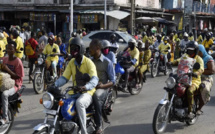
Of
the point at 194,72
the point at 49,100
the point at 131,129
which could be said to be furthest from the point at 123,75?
the point at 49,100

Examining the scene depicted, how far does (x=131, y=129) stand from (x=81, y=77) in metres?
2.21

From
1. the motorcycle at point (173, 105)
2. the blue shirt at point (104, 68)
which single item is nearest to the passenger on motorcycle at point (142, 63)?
the motorcycle at point (173, 105)

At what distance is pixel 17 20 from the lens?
2948 cm

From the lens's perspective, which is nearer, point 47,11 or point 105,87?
point 105,87

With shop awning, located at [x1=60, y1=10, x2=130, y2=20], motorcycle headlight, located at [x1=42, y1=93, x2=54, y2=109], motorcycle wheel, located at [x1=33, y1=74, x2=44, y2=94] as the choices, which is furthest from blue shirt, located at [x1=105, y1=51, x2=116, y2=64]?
shop awning, located at [x1=60, y1=10, x2=130, y2=20]

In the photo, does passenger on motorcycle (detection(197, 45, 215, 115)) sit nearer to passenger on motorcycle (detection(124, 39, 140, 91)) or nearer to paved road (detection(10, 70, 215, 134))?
paved road (detection(10, 70, 215, 134))

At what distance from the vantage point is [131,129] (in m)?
6.46

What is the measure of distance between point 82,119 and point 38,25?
2478 cm

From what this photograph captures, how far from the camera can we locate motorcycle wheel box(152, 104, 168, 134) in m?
5.63

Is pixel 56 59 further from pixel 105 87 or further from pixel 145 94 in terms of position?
pixel 105 87

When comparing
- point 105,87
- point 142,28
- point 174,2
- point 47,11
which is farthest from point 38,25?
point 105,87

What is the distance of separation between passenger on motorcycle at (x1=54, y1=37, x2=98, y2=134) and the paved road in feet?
5.51

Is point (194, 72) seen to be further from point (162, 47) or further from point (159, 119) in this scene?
point (162, 47)

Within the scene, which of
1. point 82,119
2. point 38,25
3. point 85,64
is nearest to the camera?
point 82,119
